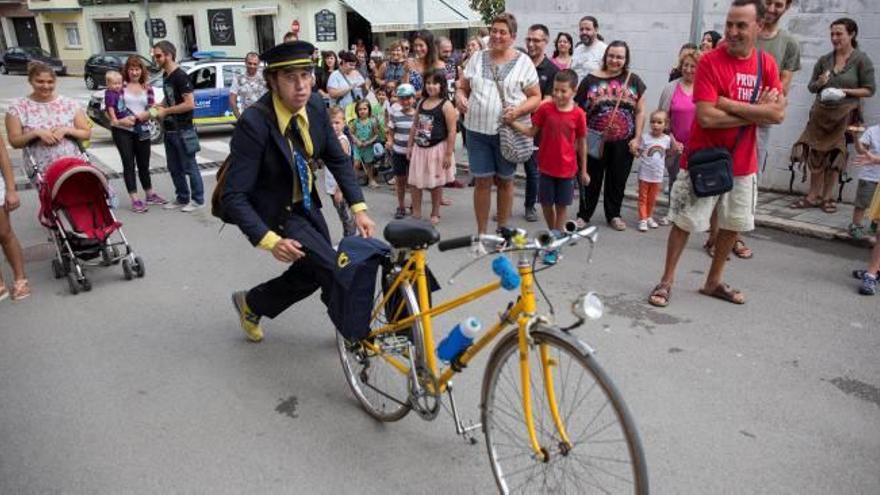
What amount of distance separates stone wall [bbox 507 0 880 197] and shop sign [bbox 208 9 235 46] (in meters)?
22.5

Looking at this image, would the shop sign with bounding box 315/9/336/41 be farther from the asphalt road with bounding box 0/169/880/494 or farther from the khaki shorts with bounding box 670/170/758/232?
the khaki shorts with bounding box 670/170/758/232

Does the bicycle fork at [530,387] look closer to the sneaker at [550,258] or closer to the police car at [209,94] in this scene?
the sneaker at [550,258]

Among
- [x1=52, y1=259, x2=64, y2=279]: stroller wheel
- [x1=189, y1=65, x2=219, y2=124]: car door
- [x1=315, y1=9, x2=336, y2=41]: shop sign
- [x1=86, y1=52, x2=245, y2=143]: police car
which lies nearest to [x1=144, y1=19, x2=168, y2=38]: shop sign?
[x1=315, y1=9, x2=336, y2=41]: shop sign

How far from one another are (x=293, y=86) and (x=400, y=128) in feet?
12.8

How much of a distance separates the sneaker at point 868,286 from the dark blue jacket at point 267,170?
12.1ft

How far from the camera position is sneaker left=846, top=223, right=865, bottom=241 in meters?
5.75

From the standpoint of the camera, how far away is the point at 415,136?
645cm

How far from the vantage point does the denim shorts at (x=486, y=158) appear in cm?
587

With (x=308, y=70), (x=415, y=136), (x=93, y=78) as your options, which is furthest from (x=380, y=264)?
(x=93, y=78)

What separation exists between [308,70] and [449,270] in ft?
8.64

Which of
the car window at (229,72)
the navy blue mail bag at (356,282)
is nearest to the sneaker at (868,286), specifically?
the navy blue mail bag at (356,282)

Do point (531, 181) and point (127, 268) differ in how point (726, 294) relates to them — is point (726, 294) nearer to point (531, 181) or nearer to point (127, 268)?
point (531, 181)

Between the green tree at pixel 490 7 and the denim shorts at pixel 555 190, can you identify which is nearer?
the denim shorts at pixel 555 190

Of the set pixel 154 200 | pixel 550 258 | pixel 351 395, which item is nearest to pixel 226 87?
pixel 154 200
